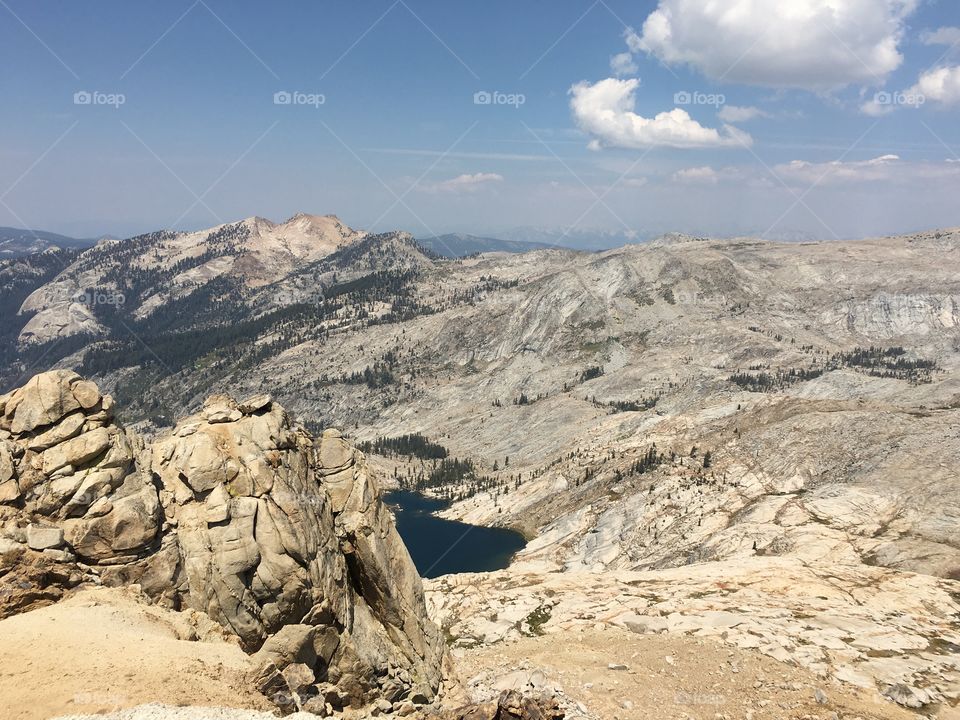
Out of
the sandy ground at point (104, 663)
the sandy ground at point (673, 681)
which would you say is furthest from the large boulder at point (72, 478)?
the sandy ground at point (673, 681)

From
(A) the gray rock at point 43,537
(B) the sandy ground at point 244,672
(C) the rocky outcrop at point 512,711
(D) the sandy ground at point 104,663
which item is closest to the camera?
(D) the sandy ground at point 104,663

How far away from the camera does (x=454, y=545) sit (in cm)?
16625

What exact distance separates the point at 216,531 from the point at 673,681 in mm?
31996

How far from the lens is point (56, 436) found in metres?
27.2

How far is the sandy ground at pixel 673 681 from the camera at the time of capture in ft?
113

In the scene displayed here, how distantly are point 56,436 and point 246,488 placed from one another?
30.5ft

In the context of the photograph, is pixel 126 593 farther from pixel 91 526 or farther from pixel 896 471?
pixel 896 471

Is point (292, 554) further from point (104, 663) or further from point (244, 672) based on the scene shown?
point (104, 663)

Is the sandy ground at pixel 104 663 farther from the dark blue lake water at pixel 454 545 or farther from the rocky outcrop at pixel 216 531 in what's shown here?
the dark blue lake water at pixel 454 545

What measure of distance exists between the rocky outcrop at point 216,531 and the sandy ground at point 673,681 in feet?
30.2

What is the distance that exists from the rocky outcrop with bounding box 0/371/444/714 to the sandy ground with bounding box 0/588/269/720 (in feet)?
5.74

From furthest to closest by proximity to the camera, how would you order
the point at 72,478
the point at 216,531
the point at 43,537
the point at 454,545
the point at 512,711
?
the point at 454,545
the point at 216,531
the point at 512,711
the point at 72,478
the point at 43,537

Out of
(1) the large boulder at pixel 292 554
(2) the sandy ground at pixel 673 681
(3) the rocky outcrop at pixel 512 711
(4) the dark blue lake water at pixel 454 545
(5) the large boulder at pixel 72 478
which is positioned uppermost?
(5) the large boulder at pixel 72 478

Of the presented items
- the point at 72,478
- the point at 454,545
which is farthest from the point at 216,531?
the point at 454,545
